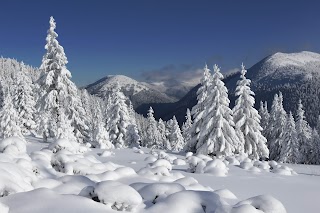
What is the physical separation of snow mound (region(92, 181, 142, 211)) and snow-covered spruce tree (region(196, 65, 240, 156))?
85.7 ft

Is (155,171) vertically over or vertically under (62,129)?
under

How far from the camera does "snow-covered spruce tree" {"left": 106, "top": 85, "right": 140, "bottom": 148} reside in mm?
45312

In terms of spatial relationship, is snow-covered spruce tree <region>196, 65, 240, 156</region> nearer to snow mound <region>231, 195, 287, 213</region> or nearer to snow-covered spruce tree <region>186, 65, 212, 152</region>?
snow-covered spruce tree <region>186, 65, 212, 152</region>

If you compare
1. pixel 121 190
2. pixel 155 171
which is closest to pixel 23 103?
pixel 155 171

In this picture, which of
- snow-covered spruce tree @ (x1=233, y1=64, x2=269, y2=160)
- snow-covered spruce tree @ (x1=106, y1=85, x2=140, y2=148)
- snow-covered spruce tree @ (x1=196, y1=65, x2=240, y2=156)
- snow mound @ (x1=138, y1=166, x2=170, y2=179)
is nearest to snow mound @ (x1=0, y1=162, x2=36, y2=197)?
snow mound @ (x1=138, y1=166, x2=170, y2=179)

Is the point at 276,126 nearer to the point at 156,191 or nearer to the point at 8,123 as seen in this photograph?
the point at 8,123

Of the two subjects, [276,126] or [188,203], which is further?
[276,126]

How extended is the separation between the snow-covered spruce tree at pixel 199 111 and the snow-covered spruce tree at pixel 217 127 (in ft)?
6.07

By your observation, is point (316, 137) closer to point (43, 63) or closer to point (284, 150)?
point (284, 150)

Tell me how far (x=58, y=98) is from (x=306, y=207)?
28346 mm

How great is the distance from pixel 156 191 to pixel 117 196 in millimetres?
1047

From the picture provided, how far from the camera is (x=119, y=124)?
45750 mm

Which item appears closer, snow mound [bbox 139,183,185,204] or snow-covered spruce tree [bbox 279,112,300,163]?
snow mound [bbox 139,183,185,204]

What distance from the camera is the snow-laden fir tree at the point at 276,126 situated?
53.2 m
